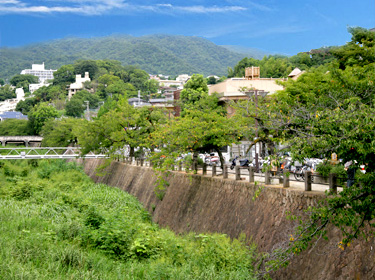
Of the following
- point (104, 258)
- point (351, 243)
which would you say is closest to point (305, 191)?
point (351, 243)

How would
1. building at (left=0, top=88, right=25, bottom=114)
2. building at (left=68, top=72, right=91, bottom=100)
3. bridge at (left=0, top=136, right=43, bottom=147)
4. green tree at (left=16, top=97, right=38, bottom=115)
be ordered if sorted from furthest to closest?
building at (left=0, top=88, right=25, bottom=114) < building at (left=68, top=72, right=91, bottom=100) < green tree at (left=16, top=97, right=38, bottom=115) < bridge at (left=0, top=136, right=43, bottom=147)

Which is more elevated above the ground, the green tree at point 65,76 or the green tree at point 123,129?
the green tree at point 65,76

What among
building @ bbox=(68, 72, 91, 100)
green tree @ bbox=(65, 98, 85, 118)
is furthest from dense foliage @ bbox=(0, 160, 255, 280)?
building @ bbox=(68, 72, 91, 100)

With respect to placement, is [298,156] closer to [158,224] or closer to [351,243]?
[351,243]

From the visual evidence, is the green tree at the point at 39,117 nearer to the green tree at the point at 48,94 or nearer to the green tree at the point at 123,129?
the green tree at the point at 48,94

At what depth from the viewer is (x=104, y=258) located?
1759cm

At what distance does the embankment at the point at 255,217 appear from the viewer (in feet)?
39.1

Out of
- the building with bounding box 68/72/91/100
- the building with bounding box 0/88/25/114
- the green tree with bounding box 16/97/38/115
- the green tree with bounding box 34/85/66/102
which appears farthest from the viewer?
the building with bounding box 0/88/25/114

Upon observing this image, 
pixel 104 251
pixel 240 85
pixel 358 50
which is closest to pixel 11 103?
pixel 240 85

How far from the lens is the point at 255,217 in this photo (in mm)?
17172

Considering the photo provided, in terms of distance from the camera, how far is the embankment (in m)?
11.9

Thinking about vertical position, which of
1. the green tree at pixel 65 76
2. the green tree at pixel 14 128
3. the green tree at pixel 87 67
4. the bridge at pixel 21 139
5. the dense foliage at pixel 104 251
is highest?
the green tree at pixel 87 67

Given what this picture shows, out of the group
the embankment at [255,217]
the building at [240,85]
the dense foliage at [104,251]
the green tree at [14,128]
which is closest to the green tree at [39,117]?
the green tree at [14,128]

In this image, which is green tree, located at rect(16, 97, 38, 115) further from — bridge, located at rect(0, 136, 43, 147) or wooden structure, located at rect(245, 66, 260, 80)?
wooden structure, located at rect(245, 66, 260, 80)
